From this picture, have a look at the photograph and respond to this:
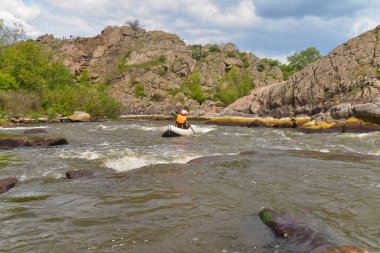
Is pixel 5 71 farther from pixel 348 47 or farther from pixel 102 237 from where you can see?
pixel 102 237

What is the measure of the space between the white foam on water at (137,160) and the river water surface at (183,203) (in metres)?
0.04

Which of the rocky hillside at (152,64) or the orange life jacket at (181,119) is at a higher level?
the rocky hillside at (152,64)

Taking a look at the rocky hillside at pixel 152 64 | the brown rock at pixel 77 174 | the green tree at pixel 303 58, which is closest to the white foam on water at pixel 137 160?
the brown rock at pixel 77 174

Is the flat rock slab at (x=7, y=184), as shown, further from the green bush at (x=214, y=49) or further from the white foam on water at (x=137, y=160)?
the green bush at (x=214, y=49)

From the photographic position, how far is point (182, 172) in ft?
33.1

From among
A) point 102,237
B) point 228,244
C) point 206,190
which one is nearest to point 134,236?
point 102,237

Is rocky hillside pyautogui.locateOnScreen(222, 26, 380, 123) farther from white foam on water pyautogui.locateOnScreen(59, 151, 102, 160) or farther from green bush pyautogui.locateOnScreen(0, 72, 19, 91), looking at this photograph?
green bush pyautogui.locateOnScreen(0, 72, 19, 91)

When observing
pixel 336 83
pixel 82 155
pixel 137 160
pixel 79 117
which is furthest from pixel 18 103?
pixel 336 83

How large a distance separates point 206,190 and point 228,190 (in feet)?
1.71

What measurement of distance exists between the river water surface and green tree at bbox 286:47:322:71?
87337mm

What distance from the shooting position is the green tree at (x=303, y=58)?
304 feet

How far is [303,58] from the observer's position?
96500mm

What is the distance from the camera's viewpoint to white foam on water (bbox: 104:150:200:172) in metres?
11.2

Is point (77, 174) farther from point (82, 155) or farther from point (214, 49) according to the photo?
point (214, 49)
